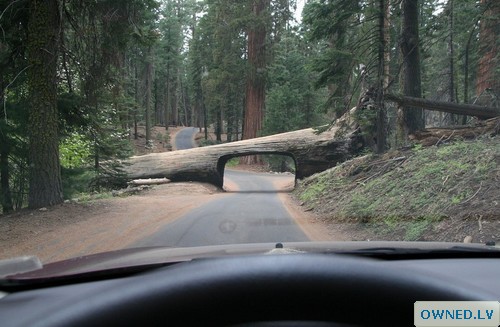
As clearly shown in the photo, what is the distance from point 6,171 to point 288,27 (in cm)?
3389

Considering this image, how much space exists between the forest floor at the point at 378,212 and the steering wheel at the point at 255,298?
727 cm

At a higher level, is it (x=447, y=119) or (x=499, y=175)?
(x=447, y=119)

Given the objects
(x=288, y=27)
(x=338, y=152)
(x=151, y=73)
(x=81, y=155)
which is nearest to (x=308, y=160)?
(x=338, y=152)

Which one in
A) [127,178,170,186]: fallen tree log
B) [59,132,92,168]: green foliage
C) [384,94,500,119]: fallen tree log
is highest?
[384,94,500,119]: fallen tree log

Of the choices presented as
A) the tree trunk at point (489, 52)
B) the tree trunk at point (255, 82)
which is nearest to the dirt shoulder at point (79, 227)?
the tree trunk at point (489, 52)

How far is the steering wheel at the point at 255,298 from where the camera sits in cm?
144

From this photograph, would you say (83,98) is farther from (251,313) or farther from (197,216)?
(251,313)

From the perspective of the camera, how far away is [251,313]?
145cm

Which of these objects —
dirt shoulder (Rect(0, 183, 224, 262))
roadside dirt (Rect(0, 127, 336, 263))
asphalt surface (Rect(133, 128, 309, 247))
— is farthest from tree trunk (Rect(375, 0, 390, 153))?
dirt shoulder (Rect(0, 183, 224, 262))

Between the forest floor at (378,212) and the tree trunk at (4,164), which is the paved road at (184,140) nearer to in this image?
the tree trunk at (4,164)

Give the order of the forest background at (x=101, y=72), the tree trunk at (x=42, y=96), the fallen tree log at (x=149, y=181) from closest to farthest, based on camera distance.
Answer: the tree trunk at (x=42, y=96) < the forest background at (x=101, y=72) < the fallen tree log at (x=149, y=181)

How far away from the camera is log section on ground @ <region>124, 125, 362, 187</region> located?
26516 mm

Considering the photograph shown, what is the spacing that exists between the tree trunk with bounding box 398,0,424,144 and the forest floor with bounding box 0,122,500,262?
8.86ft

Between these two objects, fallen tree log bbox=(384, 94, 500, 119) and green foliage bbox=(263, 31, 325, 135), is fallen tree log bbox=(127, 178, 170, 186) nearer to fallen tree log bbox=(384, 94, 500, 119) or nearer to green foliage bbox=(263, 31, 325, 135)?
fallen tree log bbox=(384, 94, 500, 119)
